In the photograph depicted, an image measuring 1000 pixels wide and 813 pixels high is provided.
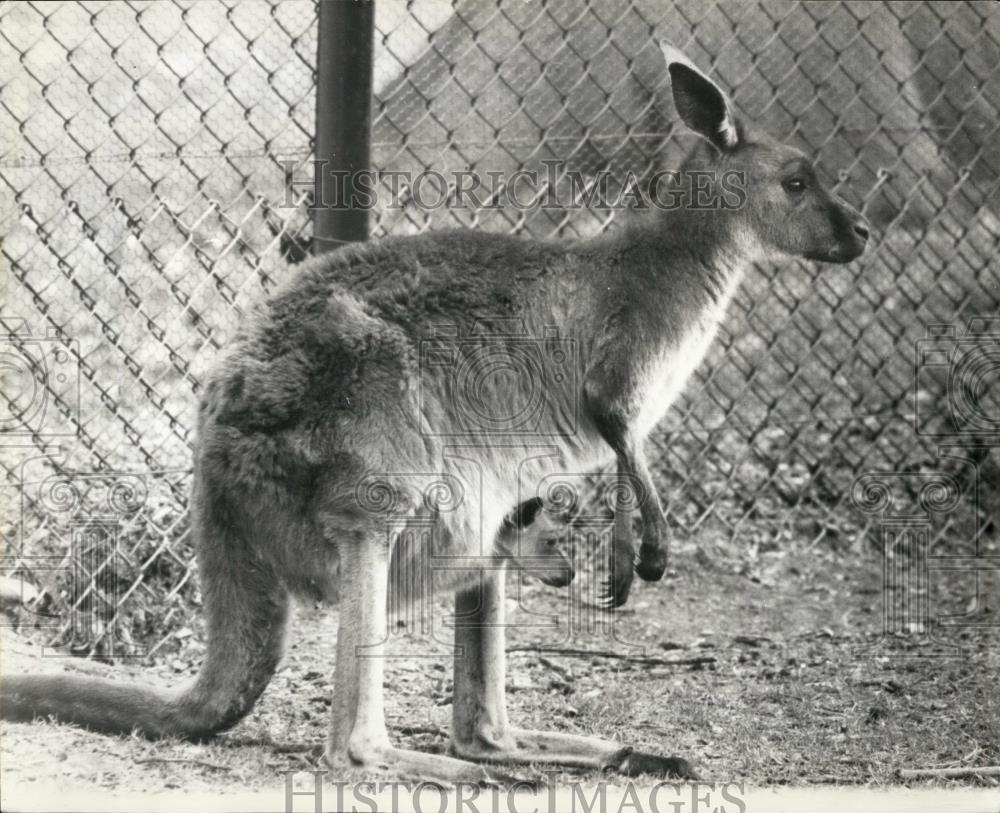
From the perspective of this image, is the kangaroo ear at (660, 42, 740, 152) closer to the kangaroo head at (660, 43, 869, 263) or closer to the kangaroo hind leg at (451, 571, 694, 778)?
the kangaroo head at (660, 43, 869, 263)

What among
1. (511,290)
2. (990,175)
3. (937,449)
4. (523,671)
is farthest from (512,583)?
(990,175)

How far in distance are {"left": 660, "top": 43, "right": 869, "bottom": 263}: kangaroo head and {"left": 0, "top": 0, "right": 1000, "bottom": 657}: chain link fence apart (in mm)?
683

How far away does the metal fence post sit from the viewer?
3.47 metres

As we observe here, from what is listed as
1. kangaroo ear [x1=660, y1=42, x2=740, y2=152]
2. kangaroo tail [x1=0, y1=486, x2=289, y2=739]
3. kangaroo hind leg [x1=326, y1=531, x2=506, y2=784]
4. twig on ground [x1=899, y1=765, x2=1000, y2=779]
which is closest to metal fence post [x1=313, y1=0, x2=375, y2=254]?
kangaroo ear [x1=660, y1=42, x2=740, y2=152]

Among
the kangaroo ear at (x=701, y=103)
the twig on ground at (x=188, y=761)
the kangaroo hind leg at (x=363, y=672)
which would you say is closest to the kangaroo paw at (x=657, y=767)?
the kangaroo hind leg at (x=363, y=672)

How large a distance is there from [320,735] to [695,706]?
3.48 feet

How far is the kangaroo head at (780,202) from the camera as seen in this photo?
3.45 meters

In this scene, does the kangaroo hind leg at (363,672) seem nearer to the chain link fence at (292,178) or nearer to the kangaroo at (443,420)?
the kangaroo at (443,420)

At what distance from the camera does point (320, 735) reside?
3426 mm

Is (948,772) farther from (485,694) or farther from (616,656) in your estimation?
(616,656)

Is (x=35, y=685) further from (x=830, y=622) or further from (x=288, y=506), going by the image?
(x=830, y=622)

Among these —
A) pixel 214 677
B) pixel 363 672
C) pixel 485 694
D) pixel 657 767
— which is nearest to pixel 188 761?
pixel 214 677

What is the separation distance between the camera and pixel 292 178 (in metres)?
3.94

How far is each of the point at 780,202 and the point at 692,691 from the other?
56.7 inches
